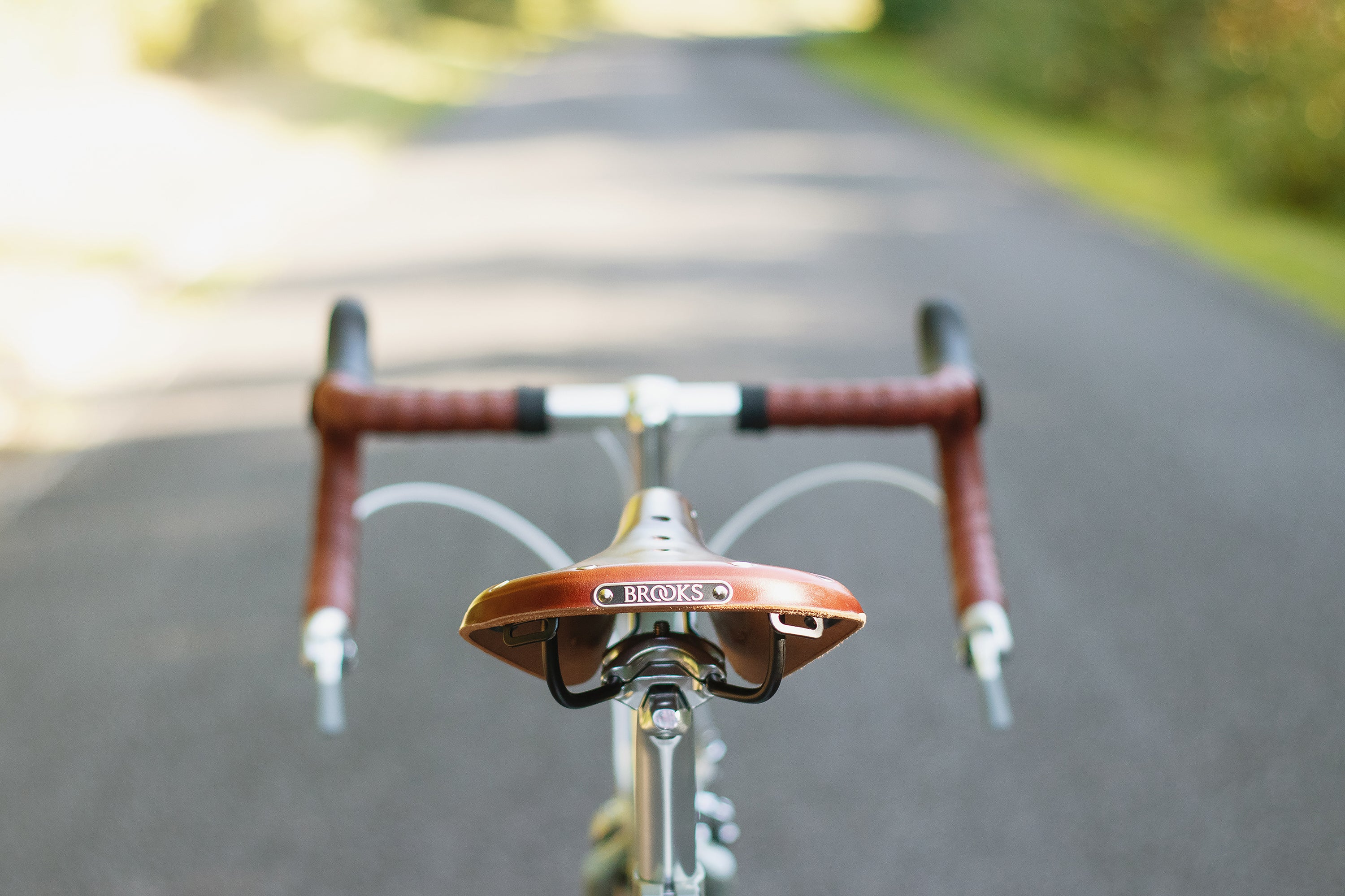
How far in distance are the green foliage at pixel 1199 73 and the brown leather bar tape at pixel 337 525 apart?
1048 cm

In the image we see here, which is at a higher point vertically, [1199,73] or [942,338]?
[1199,73]

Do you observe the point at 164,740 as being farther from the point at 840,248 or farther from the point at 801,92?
the point at 801,92

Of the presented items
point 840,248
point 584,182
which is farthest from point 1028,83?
point 840,248

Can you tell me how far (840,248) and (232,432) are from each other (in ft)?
18.0

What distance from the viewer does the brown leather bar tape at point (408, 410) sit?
1867mm

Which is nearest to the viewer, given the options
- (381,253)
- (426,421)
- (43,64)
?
(426,421)

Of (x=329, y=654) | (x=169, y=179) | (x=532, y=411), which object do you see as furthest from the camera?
(x=169, y=179)

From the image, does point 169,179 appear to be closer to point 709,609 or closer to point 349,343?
point 349,343

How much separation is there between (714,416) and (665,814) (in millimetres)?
706

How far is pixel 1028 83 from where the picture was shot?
57.4 feet

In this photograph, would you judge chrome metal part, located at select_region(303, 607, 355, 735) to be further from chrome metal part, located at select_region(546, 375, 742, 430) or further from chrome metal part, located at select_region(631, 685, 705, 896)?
chrome metal part, located at select_region(631, 685, 705, 896)

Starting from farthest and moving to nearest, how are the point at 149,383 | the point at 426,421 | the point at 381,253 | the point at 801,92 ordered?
the point at 801,92 < the point at 381,253 < the point at 149,383 < the point at 426,421

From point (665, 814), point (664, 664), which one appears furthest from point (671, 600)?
point (665, 814)

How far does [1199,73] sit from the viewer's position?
13.1 m
